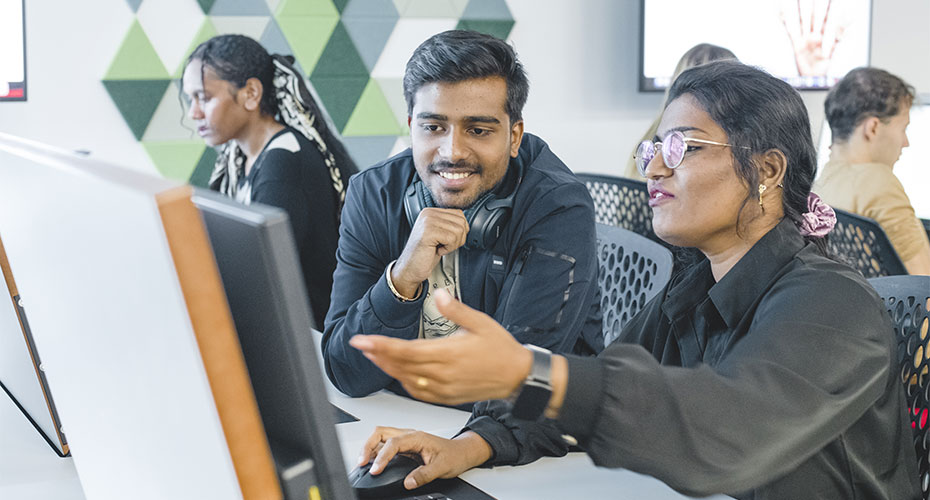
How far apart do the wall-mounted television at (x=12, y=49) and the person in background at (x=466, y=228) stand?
2.05 metres

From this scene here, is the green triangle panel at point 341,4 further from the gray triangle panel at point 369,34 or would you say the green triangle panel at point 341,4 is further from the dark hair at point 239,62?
the dark hair at point 239,62

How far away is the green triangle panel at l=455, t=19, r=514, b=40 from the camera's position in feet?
12.9

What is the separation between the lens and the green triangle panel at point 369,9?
12.3 feet

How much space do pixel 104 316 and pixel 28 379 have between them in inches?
32.5

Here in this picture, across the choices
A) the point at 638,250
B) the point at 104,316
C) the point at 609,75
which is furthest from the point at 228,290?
the point at 609,75

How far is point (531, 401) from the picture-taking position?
86 cm

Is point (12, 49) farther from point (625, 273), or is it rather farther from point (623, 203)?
point (625, 273)

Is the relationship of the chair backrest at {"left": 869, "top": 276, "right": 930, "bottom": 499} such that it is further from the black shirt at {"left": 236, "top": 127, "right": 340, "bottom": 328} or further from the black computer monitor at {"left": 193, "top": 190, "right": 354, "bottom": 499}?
the black shirt at {"left": 236, "top": 127, "right": 340, "bottom": 328}

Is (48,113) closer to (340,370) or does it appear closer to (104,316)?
(340,370)

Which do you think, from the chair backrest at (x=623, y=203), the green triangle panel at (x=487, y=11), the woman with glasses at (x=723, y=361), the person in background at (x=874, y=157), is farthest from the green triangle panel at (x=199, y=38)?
the woman with glasses at (x=723, y=361)

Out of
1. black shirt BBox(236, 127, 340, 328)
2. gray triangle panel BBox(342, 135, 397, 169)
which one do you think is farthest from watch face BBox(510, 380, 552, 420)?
gray triangle panel BBox(342, 135, 397, 169)

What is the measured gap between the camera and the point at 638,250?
1.96m

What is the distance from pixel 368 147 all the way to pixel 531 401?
3.08 metres

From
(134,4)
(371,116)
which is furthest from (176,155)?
(371,116)
